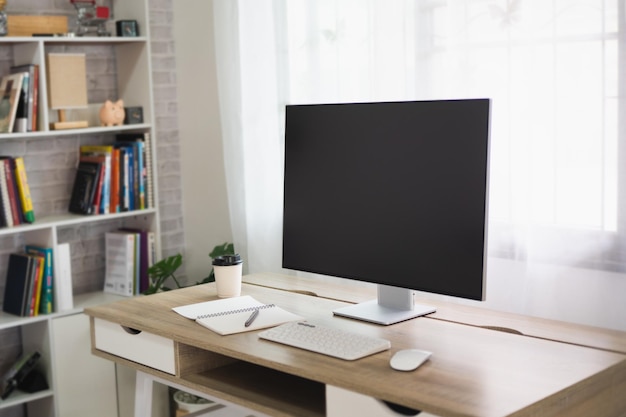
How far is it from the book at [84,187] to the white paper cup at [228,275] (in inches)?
42.6

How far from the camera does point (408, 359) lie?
174cm

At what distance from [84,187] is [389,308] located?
162 centimetres

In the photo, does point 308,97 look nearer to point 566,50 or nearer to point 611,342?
point 566,50

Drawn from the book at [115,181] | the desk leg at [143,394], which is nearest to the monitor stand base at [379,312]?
the desk leg at [143,394]

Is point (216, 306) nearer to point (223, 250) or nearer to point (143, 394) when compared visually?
point (143, 394)

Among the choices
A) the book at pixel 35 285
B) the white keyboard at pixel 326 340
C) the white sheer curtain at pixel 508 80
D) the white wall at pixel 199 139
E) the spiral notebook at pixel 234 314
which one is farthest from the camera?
the white wall at pixel 199 139

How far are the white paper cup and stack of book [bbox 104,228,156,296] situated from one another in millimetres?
1103

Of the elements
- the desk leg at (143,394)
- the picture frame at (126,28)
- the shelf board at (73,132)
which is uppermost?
the picture frame at (126,28)

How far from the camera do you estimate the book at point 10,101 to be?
10.1ft

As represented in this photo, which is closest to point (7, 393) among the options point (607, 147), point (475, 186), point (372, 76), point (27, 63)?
point (27, 63)

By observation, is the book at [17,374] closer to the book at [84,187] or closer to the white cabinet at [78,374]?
the white cabinet at [78,374]

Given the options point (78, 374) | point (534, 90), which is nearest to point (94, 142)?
point (78, 374)

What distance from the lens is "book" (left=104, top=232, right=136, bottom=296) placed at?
345 centimetres

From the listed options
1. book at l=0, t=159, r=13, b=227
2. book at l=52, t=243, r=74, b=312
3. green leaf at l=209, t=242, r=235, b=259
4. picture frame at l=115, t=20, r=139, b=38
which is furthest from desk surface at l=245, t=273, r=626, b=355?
picture frame at l=115, t=20, r=139, b=38
